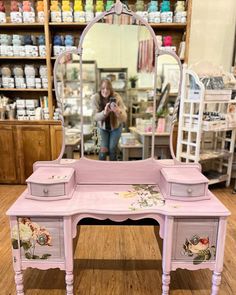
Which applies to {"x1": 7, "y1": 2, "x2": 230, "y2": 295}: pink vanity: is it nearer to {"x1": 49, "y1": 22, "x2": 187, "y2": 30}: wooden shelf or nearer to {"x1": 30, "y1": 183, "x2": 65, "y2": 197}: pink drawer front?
{"x1": 30, "y1": 183, "x2": 65, "y2": 197}: pink drawer front

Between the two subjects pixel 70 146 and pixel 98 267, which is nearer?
pixel 70 146

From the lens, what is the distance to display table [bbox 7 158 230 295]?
55.1 inches

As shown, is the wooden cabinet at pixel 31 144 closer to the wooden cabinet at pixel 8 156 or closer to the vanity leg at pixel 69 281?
the wooden cabinet at pixel 8 156

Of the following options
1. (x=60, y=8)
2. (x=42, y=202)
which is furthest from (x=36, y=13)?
(x=42, y=202)

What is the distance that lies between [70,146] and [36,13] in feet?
6.92

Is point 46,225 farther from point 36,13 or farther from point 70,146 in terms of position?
point 36,13

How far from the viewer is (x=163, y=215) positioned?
142 cm

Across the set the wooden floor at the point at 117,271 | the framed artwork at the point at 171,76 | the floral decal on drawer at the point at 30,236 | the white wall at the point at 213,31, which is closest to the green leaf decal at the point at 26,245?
the floral decal on drawer at the point at 30,236

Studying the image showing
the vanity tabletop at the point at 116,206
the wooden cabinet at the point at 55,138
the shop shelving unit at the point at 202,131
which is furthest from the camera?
the wooden cabinet at the point at 55,138

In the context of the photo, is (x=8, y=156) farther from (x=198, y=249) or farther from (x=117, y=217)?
(x=198, y=249)

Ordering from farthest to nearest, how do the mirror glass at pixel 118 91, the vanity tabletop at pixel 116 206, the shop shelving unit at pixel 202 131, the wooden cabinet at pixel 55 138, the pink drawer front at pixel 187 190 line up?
the wooden cabinet at pixel 55 138 < the shop shelving unit at pixel 202 131 < the mirror glass at pixel 118 91 < the pink drawer front at pixel 187 190 < the vanity tabletop at pixel 116 206

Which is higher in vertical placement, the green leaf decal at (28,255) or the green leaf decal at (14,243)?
the green leaf decal at (14,243)

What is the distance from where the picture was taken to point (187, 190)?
1.51 metres

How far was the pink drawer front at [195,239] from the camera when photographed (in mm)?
1424
